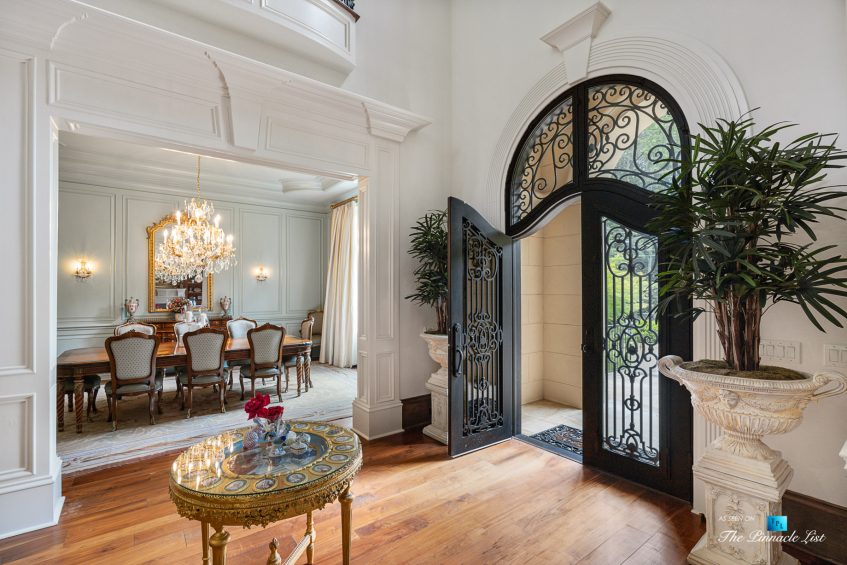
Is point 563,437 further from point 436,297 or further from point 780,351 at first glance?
point 780,351

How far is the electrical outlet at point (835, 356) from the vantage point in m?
2.02

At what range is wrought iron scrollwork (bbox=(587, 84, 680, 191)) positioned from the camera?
2.80 m

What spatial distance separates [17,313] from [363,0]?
3.74 metres

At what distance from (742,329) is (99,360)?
5400mm

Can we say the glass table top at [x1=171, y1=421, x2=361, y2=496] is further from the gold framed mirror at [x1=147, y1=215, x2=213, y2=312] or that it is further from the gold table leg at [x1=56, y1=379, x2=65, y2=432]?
the gold framed mirror at [x1=147, y1=215, x2=213, y2=312]

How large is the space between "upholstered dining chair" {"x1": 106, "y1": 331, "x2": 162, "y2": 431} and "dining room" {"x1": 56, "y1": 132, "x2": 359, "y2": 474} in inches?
0.5

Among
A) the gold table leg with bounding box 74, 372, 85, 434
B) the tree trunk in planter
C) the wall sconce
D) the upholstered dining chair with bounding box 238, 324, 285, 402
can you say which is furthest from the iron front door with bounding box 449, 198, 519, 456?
the wall sconce

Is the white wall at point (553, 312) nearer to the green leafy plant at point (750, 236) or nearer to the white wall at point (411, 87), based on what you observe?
the white wall at point (411, 87)

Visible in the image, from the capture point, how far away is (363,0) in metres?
3.89

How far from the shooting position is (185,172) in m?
6.61

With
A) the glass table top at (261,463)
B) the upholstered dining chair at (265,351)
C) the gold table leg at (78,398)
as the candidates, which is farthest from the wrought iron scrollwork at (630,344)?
the gold table leg at (78,398)

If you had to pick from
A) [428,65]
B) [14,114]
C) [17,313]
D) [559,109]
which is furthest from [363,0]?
[17,313]

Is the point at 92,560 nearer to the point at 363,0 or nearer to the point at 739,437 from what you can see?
the point at 739,437

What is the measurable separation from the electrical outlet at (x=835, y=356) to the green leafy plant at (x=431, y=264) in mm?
2553
